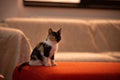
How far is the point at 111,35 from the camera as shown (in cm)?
338

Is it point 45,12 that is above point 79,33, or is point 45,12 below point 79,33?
above

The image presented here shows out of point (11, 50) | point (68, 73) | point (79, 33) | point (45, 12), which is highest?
point (45, 12)

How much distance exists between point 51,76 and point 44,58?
0.90 feet

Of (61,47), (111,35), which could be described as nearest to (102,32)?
(111,35)

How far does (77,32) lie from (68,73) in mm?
1294

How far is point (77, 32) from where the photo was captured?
3.28m

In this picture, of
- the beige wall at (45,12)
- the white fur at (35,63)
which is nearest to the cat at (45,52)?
the white fur at (35,63)

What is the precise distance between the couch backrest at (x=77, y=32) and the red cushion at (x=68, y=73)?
0.95 metres

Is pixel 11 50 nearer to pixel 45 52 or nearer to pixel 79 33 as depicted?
pixel 45 52

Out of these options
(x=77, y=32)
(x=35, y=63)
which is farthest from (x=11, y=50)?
(x=77, y=32)

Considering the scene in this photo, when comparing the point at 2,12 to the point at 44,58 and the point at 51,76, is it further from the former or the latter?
the point at 51,76

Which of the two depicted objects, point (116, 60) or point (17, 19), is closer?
point (116, 60)

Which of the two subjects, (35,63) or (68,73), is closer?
(68,73)

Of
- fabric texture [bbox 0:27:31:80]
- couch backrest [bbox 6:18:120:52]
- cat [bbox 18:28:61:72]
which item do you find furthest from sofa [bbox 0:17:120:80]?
cat [bbox 18:28:61:72]
